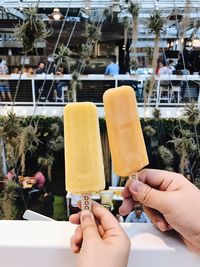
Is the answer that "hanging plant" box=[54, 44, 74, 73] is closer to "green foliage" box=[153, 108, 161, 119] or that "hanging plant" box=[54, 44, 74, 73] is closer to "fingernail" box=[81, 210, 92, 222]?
"green foliage" box=[153, 108, 161, 119]

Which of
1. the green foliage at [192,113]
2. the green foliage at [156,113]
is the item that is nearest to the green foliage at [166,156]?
the green foliage at [156,113]

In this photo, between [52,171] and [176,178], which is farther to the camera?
[52,171]

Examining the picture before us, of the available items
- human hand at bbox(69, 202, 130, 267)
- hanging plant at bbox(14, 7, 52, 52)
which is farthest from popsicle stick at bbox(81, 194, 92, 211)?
hanging plant at bbox(14, 7, 52, 52)

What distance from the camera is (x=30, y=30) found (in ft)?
7.32

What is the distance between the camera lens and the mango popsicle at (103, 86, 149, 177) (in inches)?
24.5

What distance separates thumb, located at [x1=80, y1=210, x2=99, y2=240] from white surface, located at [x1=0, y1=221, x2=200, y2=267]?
91 millimetres

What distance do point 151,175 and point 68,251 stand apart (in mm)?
231

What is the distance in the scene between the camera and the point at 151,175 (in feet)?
2.28

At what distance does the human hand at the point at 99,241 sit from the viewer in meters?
0.54

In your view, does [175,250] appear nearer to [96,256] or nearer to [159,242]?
[159,242]

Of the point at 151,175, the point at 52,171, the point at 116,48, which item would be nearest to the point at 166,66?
the point at 116,48

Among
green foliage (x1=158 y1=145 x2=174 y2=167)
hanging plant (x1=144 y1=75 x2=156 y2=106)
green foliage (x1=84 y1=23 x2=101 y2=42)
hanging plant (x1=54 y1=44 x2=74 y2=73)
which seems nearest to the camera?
hanging plant (x1=54 y1=44 x2=74 y2=73)

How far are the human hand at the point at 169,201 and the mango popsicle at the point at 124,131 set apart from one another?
4 centimetres

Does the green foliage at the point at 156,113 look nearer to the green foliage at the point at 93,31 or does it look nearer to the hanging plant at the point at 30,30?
the green foliage at the point at 93,31
